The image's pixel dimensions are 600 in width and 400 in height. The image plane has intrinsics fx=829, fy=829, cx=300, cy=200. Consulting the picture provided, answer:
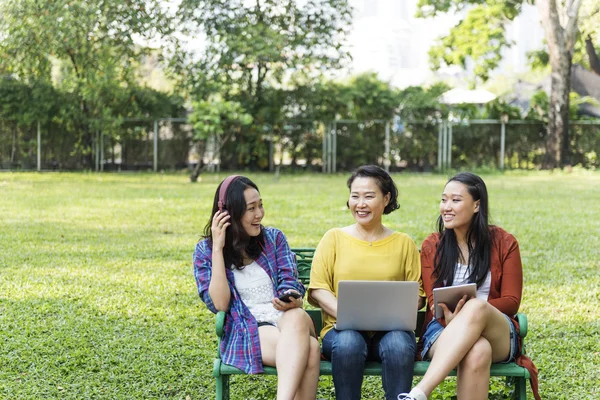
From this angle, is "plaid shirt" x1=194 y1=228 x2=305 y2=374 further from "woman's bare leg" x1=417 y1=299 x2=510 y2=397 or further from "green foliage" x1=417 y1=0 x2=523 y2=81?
"green foliage" x1=417 y1=0 x2=523 y2=81

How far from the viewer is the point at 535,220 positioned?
1126 centimetres

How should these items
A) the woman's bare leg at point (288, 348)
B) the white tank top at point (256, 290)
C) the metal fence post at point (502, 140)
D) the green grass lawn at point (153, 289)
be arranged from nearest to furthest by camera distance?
1. the woman's bare leg at point (288, 348)
2. the white tank top at point (256, 290)
3. the green grass lawn at point (153, 289)
4. the metal fence post at point (502, 140)

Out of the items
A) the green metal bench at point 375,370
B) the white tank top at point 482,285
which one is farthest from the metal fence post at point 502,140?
the green metal bench at point 375,370

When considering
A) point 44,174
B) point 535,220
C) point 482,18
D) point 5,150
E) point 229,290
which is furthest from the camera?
point 482,18

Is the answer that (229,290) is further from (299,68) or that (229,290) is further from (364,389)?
(299,68)

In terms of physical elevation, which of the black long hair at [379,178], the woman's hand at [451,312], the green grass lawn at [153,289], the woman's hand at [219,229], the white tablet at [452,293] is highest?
the black long hair at [379,178]

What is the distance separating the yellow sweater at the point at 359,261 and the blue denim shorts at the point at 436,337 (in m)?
0.23

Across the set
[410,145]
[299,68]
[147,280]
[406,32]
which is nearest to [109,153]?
[299,68]

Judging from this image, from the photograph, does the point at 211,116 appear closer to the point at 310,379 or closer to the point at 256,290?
the point at 256,290

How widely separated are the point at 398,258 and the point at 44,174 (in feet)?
60.7

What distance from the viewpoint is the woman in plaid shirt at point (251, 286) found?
3502 millimetres

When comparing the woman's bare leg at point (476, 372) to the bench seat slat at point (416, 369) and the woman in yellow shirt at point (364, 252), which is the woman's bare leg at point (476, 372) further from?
the woman in yellow shirt at point (364, 252)

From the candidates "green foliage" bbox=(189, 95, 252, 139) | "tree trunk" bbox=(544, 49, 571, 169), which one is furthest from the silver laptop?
"tree trunk" bbox=(544, 49, 571, 169)

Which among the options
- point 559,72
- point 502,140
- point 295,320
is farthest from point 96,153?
point 295,320
